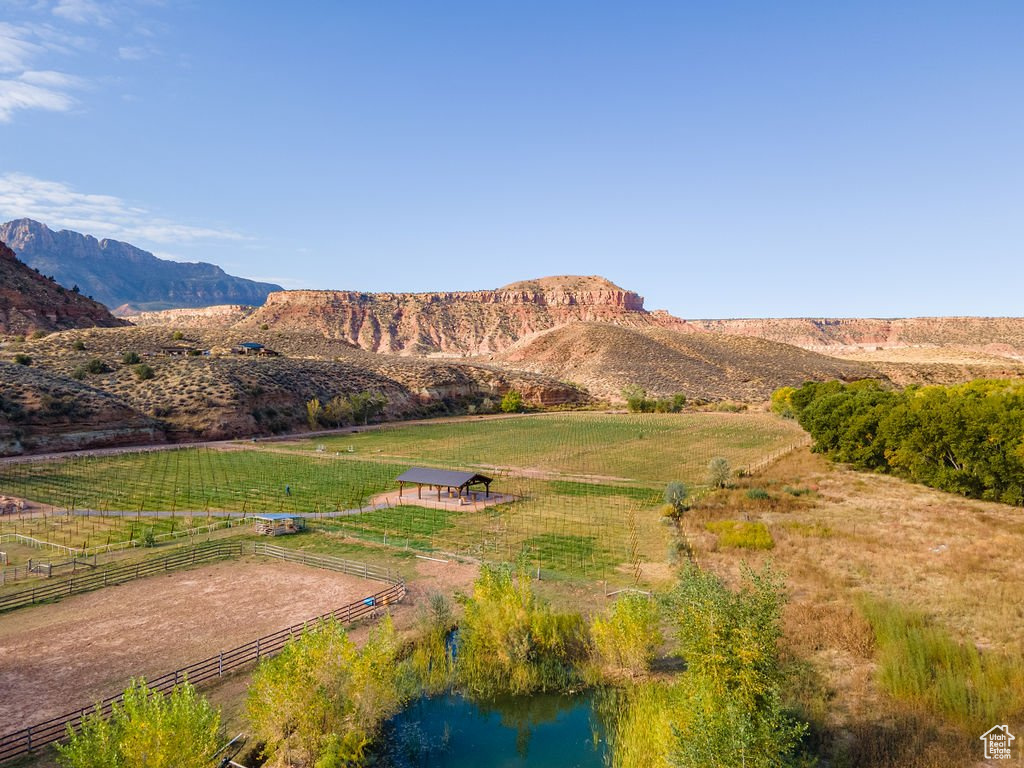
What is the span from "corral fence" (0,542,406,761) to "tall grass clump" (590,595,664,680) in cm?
678

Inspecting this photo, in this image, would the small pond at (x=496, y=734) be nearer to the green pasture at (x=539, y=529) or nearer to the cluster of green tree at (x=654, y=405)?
the green pasture at (x=539, y=529)

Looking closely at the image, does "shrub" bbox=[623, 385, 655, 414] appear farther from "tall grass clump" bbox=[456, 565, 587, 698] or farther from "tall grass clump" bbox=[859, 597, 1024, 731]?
"tall grass clump" bbox=[456, 565, 587, 698]

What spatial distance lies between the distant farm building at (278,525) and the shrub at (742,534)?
1892 centimetres

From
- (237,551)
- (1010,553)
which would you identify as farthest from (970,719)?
(237,551)

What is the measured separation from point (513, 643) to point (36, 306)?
11476 centimetres

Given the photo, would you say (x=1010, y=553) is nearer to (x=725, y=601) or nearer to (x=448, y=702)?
(x=725, y=601)

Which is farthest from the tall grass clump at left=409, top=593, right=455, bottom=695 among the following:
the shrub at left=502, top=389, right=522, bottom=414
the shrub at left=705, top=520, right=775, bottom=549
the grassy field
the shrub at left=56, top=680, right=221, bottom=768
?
the shrub at left=502, top=389, right=522, bottom=414

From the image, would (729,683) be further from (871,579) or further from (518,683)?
A: (871,579)

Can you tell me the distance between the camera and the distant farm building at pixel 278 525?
2716 cm

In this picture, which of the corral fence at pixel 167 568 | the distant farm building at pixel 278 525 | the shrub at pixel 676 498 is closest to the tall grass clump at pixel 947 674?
the shrub at pixel 676 498

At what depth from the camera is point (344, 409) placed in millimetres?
68938

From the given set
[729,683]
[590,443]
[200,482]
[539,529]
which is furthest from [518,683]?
[590,443]

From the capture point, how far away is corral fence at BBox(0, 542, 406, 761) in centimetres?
1186

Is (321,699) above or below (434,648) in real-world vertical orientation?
above
